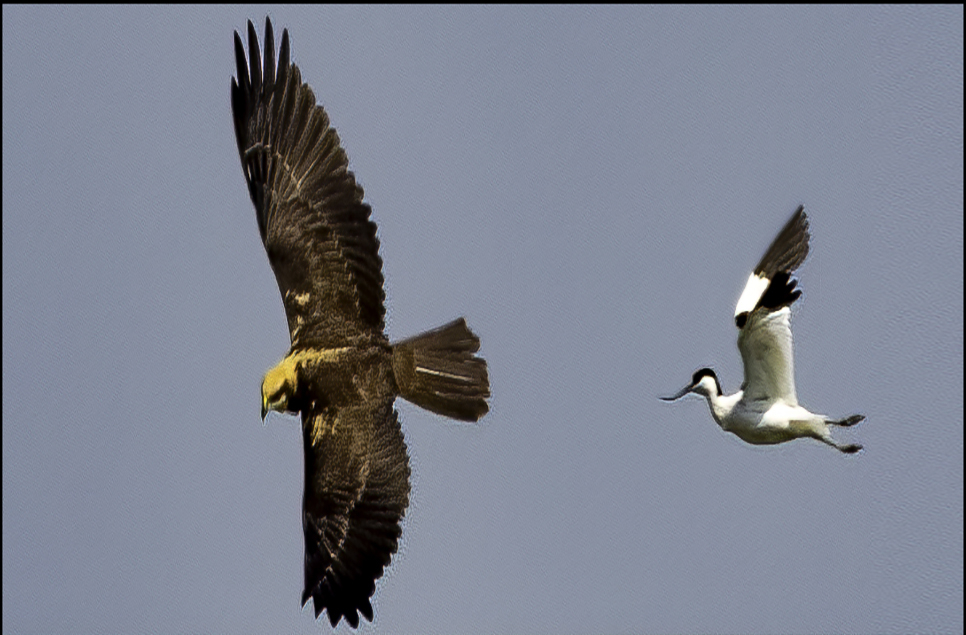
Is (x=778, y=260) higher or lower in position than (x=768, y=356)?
higher

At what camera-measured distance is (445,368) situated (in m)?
13.4

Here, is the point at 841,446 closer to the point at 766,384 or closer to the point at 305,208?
the point at 766,384

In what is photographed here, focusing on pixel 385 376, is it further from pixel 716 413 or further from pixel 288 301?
pixel 716 413

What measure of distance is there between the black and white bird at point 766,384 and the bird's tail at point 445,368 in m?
1.90

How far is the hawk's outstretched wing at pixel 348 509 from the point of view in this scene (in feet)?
44.2

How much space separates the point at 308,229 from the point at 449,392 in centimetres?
137

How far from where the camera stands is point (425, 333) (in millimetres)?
13438

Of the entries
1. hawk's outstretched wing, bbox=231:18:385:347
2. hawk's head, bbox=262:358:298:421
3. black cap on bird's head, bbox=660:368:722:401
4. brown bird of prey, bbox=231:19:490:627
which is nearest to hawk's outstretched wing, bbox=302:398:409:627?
brown bird of prey, bbox=231:19:490:627

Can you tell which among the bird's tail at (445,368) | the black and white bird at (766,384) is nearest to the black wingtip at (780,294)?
the black and white bird at (766,384)

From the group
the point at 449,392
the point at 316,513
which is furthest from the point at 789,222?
the point at 316,513

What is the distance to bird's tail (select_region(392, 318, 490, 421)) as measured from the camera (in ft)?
44.1

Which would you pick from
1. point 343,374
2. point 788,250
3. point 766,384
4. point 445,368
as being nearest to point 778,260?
point 788,250

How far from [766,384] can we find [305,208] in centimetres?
337

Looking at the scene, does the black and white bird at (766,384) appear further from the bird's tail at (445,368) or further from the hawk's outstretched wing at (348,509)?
the hawk's outstretched wing at (348,509)
